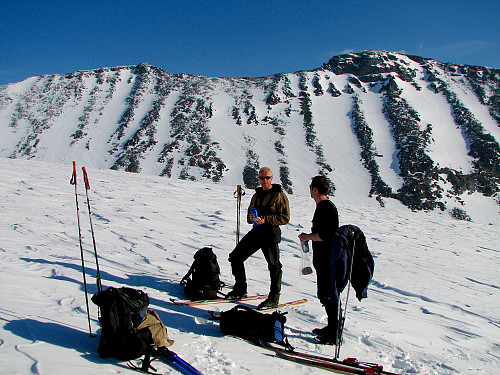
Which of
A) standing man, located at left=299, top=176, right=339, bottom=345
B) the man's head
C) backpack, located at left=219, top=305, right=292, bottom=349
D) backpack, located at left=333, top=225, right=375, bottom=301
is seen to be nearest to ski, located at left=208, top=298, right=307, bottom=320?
backpack, located at left=219, top=305, right=292, bottom=349

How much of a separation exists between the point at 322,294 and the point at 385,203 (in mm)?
71649

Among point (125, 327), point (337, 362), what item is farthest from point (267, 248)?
point (125, 327)

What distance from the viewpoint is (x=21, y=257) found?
21.2 feet

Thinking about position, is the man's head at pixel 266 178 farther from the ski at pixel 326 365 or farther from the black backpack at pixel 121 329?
the black backpack at pixel 121 329

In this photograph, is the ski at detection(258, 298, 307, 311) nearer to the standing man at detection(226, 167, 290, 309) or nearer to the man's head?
the standing man at detection(226, 167, 290, 309)

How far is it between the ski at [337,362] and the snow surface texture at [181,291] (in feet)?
0.42

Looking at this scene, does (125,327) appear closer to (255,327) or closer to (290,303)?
(255,327)

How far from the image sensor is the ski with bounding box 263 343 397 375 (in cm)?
348

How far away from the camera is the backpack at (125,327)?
3.27 meters

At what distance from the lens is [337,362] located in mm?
3615

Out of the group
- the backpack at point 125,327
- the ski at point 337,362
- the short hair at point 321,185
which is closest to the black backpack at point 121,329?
the backpack at point 125,327

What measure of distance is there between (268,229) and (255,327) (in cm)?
151

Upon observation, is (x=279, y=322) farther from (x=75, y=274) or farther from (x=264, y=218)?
(x=75, y=274)

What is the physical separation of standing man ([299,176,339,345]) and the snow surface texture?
0.26m
